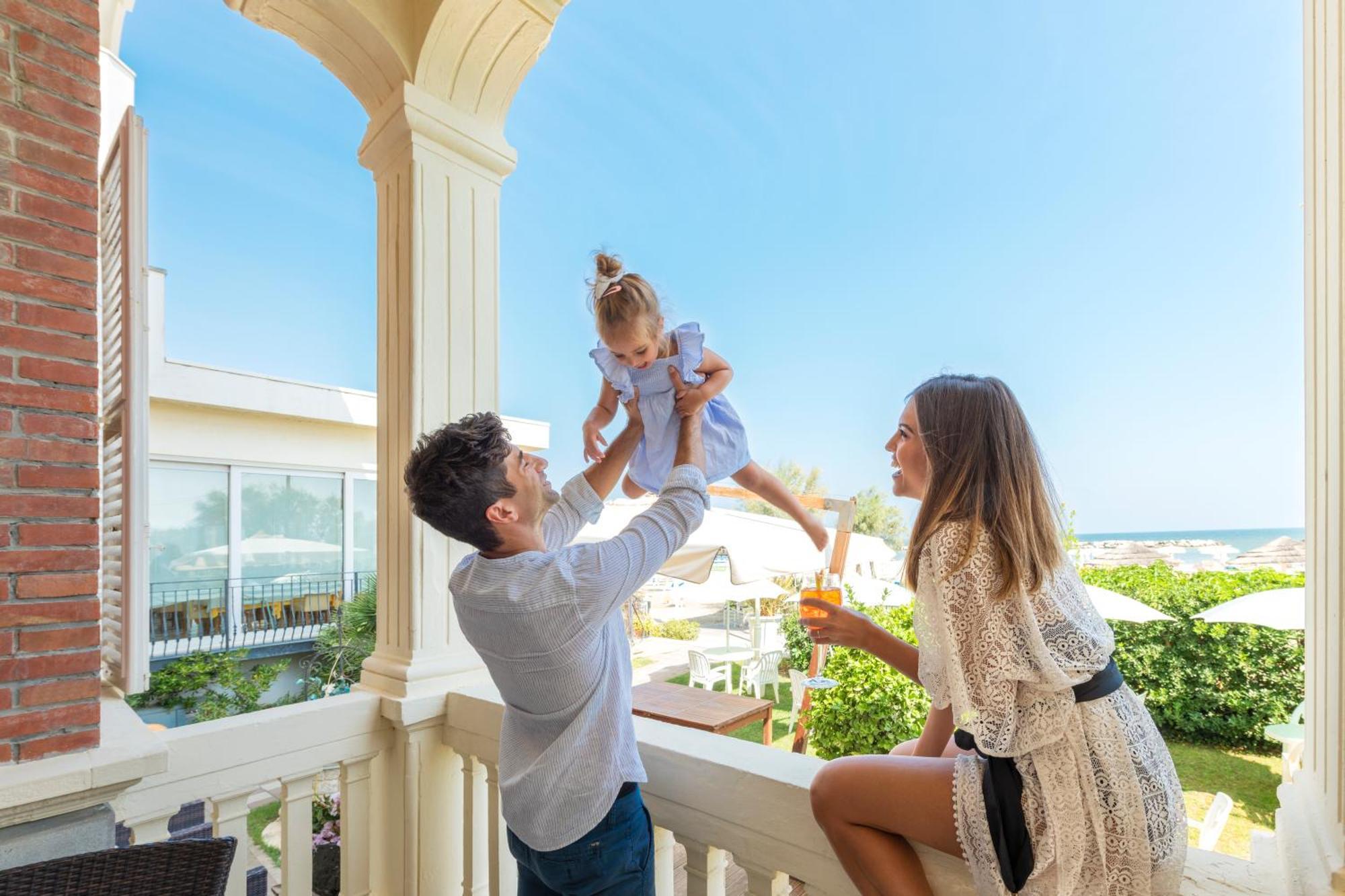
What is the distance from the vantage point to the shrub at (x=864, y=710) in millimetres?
3498

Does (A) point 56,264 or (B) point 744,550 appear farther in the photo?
(B) point 744,550

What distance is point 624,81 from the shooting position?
118ft

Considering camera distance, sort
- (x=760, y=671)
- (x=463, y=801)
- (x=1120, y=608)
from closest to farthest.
Answer: (x=463, y=801), (x=1120, y=608), (x=760, y=671)

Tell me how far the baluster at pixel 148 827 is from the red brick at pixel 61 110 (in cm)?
160

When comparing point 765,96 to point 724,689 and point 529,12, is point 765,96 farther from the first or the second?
point 529,12

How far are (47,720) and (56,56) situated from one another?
1391 mm

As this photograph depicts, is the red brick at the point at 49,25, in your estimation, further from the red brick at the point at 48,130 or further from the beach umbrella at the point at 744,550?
the beach umbrella at the point at 744,550

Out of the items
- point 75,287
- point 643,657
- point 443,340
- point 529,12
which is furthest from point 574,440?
point 643,657

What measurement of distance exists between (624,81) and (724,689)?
35.3m

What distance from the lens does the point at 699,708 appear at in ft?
13.3

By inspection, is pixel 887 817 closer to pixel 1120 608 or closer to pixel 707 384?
pixel 707 384

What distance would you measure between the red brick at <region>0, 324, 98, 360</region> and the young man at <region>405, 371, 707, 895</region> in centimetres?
79

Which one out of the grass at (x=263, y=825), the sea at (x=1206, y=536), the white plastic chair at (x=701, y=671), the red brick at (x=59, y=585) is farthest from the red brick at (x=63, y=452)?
the sea at (x=1206, y=536)

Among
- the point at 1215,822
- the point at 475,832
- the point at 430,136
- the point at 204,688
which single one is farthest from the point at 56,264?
the point at 204,688
